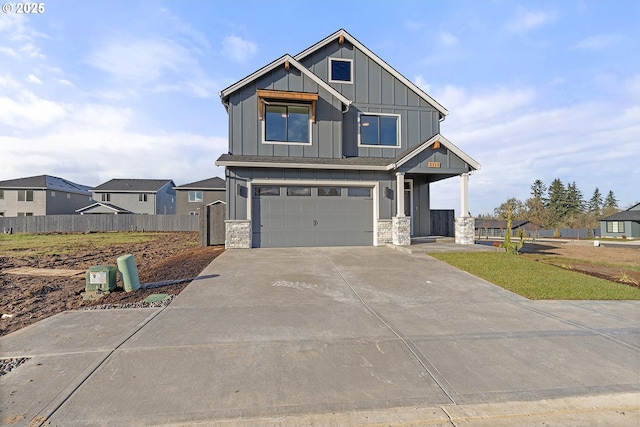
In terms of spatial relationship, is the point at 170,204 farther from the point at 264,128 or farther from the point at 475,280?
the point at 475,280

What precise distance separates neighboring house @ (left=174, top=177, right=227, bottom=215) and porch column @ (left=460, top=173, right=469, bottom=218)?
87.9 ft

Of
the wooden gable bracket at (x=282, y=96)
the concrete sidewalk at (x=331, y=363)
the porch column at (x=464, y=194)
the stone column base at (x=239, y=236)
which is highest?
the wooden gable bracket at (x=282, y=96)

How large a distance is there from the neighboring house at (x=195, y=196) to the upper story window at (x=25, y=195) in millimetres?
15895

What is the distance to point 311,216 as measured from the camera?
12.4 metres

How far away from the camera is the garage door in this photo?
1222 centimetres

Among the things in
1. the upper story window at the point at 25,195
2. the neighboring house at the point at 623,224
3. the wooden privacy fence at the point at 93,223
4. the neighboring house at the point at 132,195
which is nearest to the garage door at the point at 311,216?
the wooden privacy fence at the point at 93,223

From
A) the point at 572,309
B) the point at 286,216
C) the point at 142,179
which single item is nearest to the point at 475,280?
the point at 572,309

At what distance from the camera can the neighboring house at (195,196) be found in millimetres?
32875

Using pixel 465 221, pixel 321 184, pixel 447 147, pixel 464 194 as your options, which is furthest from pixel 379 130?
pixel 465 221

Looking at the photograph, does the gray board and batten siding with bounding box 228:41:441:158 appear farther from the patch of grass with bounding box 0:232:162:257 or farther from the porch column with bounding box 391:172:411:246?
the patch of grass with bounding box 0:232:162:257

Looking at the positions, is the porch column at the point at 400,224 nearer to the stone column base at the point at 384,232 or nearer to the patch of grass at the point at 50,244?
the stone column base at the point at 384,232

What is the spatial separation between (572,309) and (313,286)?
16.2ft

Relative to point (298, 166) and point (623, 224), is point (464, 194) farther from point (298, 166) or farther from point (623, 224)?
point (623, 224)

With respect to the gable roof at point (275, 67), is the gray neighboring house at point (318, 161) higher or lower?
lower
